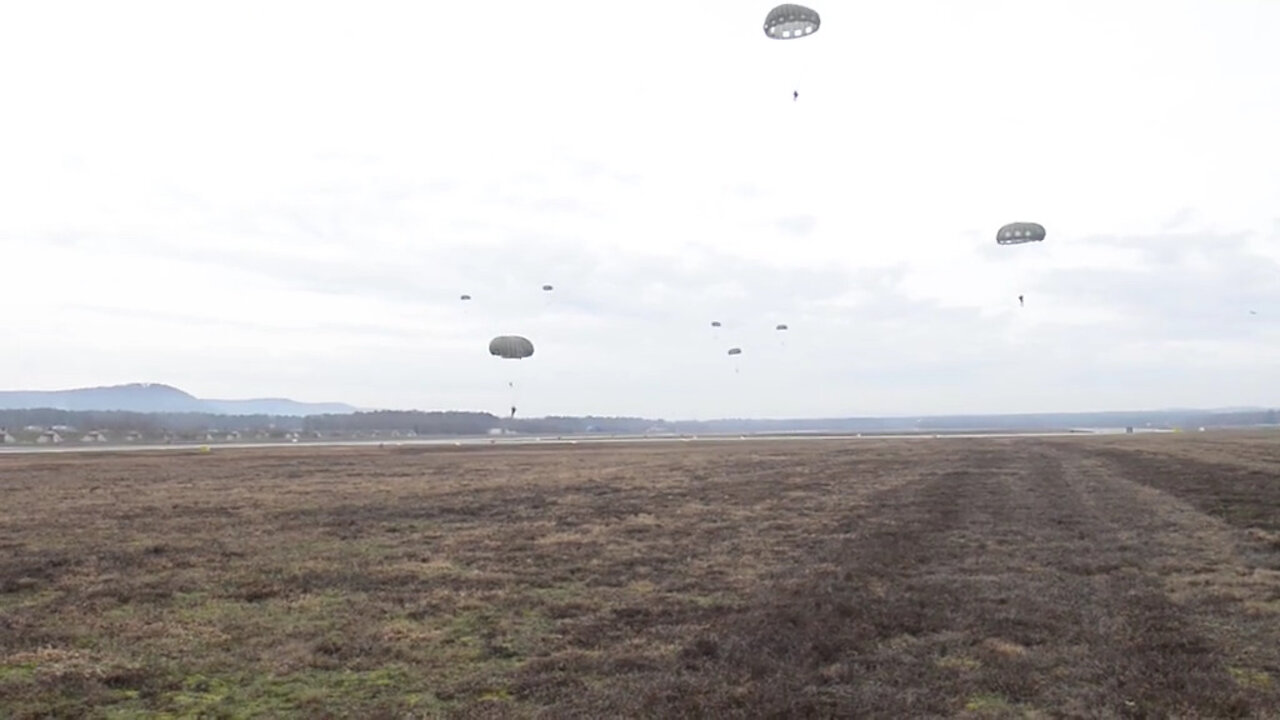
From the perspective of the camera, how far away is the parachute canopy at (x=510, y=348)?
66.2 m

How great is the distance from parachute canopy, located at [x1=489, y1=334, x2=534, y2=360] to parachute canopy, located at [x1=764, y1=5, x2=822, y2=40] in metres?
32.6

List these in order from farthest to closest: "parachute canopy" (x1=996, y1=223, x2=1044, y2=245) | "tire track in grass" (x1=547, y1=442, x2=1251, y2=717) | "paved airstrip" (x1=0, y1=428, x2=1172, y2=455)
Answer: "paved airstrip" (x1=0, y1=428, x2=1172, y2=455) → "parachute canopy" (x1=996, y1=223, x2=1044, y2=245) → "tire track in grass" (x1=547, y1=442, x2=1251, y2=717)

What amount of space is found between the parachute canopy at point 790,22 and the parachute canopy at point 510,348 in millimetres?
32632

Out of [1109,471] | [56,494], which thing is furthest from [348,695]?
[1109,471]

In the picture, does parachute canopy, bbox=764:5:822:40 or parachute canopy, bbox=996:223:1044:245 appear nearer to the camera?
parachute canopy, bbox=764:5:822:40

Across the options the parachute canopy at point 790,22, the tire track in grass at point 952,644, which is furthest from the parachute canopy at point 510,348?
the tire track in grass at point 952,644

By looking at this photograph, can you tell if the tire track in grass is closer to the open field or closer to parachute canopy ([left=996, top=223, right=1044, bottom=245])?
the open field

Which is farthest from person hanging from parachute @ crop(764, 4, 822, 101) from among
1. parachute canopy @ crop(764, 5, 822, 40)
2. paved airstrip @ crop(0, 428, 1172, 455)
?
paved airstrip @ crop(0, 428, 1172, 455)

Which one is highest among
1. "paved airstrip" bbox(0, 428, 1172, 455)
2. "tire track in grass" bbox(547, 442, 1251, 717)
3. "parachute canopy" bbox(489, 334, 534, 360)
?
"parachute canopy" bbox(489, 334, 534, 360)

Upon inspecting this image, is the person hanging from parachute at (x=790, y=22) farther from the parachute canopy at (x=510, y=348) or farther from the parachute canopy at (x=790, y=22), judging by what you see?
the parachute canopy at (x=510, y=348)

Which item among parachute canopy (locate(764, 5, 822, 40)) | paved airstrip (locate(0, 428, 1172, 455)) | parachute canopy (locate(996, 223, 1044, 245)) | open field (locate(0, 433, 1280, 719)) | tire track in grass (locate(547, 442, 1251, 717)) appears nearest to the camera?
tire track in grass (locate(547, 442, 1251, 717))

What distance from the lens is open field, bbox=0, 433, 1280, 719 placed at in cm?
945

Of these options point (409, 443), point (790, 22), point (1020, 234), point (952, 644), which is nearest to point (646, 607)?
point (952, 644)

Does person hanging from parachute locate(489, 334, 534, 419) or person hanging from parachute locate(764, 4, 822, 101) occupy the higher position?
person hanging from parachute locate(764, 4, 822, 101)
